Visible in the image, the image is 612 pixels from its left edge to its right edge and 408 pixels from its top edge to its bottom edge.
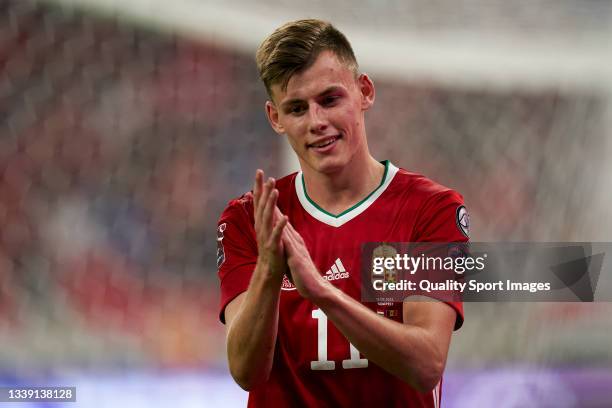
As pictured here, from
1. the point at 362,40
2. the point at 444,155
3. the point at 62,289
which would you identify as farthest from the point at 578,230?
the point at 62,289

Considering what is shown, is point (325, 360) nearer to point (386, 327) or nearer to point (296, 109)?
point (386, 327)

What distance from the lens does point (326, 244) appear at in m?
1.49

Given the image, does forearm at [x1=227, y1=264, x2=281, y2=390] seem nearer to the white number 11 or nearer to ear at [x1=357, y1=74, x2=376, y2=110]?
the white number 11

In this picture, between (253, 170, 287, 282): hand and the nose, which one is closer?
(253, 170, 287, 282): hand

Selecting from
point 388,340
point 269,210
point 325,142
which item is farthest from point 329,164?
point 388,340

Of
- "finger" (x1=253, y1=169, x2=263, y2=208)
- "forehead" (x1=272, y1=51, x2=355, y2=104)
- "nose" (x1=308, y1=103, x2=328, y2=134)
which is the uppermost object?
"forehead" (x1=272, y1=51, x2=355, y2=104)

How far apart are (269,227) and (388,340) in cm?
26

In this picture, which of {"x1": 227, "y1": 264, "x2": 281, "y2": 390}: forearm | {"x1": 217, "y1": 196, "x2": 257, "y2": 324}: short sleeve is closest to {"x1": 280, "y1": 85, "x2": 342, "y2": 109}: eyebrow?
{"x1": 217, "y1": 196, "x2": 257, "y2": 324}: short sleeve

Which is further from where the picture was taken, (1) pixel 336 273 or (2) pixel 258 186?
(1) pixel 336 273

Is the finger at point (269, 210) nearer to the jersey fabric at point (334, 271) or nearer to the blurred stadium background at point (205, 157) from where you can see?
the jersey fabric at point (334, 271)

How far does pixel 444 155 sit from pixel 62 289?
115 cm

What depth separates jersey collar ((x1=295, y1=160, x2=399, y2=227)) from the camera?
151 cm

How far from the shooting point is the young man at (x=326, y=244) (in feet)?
4.25

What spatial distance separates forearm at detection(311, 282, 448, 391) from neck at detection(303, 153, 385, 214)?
0.31 metres
